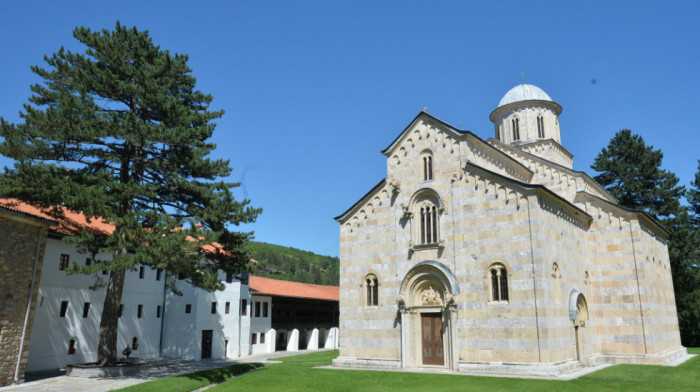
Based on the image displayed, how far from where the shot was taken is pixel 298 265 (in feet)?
460

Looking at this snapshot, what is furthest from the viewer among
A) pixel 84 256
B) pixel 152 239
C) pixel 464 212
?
pixel 84 256

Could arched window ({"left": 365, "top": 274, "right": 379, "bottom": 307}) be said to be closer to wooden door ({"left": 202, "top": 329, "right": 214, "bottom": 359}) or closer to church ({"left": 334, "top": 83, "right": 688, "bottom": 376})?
church ({"left": 334, "top": 83, "right": 688, "bottom": 376})

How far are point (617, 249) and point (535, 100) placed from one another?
42.9 ft

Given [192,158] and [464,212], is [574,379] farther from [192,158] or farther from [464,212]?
[192,158]

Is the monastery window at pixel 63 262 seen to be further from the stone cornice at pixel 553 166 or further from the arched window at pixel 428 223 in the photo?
the stone cornice at pixel 553 166

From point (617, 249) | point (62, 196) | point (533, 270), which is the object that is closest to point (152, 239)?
point (62, 196)

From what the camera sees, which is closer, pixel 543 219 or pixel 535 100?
pixel 543 219

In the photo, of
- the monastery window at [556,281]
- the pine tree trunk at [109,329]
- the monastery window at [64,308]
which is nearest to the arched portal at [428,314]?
the monastery window at [556,281]

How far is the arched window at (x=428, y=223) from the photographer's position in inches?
922

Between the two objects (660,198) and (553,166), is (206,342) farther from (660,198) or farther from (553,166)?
(660,198)

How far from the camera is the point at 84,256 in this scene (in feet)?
92.5

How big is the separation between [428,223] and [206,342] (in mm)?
21607

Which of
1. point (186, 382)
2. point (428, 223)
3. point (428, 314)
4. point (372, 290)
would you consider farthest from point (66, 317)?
point (428, 223)

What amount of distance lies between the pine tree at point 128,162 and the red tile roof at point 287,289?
18637mm
